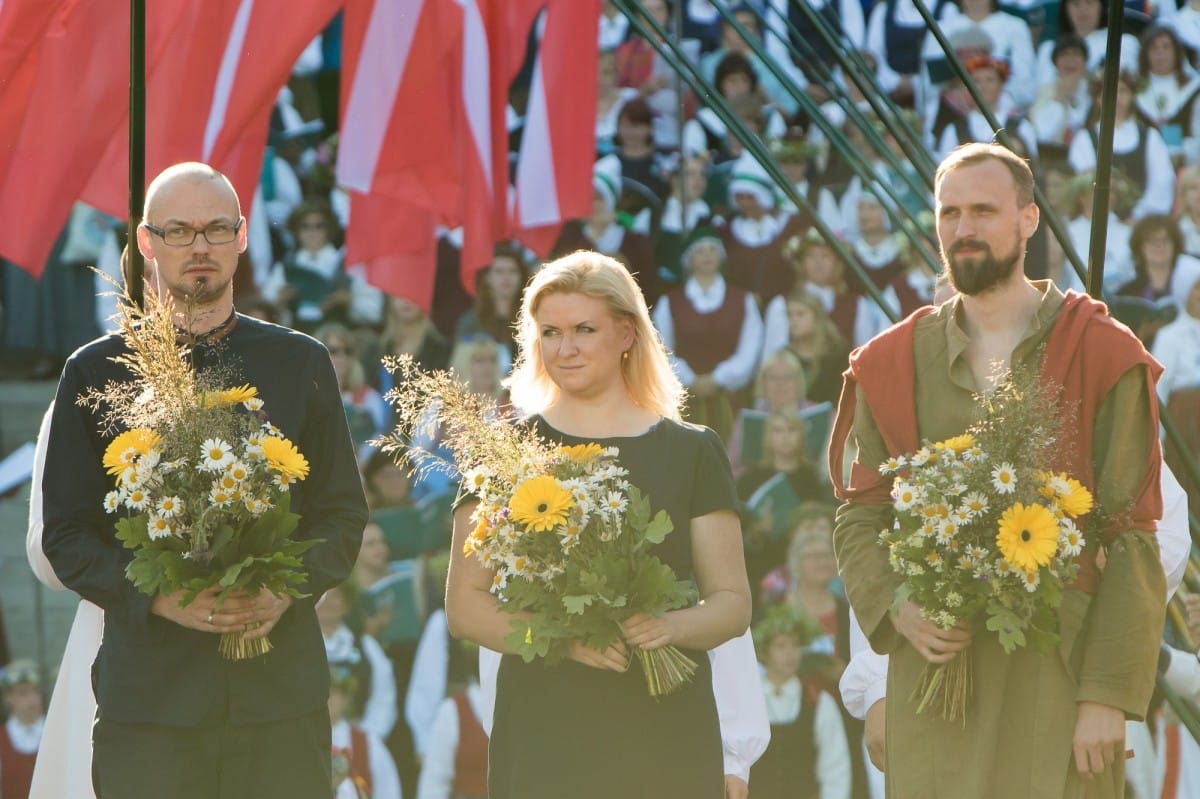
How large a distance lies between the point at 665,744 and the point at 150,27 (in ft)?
15.2

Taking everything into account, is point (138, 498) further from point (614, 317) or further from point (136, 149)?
point (136, 149)

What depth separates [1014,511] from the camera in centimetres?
376

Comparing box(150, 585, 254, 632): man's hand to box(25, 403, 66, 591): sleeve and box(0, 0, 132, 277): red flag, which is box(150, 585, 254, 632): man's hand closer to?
box(25, 403, 66, 591): sleeve

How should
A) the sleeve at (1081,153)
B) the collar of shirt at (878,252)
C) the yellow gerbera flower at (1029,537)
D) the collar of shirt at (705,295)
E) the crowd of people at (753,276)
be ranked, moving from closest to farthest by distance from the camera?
1. the yellow gerbera flower at (1029,537)
2. the crowd of people at (753,276)
3. the collar of shirt at (705,295)
4. the collar of shirt at (878,252)
5. the sleeve at (1081,153)

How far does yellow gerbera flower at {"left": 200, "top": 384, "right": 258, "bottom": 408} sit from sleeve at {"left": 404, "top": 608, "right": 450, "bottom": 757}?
14.1 feet

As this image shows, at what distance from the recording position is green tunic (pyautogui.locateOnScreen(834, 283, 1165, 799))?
3.88 metres

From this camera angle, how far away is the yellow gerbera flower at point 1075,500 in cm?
379

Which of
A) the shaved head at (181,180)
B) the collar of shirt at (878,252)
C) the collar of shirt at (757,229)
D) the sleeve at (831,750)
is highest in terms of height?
the collar of shirt at (757,229)

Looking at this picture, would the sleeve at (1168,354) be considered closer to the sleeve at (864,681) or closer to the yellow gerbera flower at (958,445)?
the sleeve at (864,681)

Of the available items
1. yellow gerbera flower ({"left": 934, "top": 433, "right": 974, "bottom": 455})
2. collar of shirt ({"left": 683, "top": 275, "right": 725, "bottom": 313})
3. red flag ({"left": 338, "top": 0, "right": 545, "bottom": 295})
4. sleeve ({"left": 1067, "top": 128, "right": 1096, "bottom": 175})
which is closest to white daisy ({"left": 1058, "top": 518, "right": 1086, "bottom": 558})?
yellow gerbera flower ({"left": 934, "top": 433, "right": 974, "bottom": 455})

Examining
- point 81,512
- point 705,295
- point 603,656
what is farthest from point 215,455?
point 705,295

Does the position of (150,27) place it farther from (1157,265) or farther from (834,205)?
(1157,265)

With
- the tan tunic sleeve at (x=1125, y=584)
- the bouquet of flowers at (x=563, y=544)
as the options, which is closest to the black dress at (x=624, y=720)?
the bouquet of flowers at (x=563, y=544)

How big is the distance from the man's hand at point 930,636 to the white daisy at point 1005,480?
301mm
